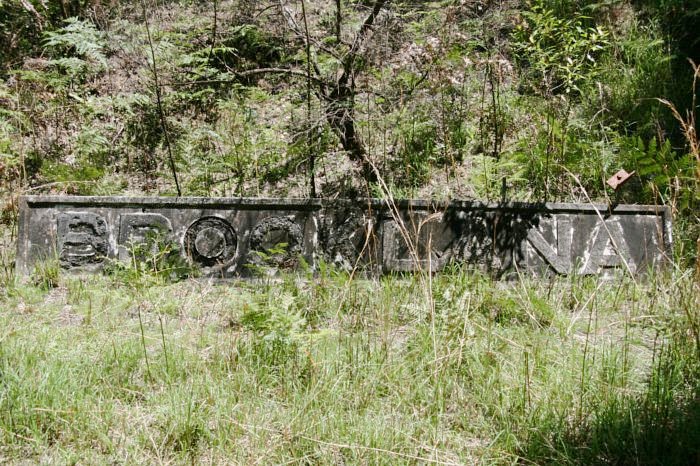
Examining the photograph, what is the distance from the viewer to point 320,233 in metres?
4.69

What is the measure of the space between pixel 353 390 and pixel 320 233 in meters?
2.12

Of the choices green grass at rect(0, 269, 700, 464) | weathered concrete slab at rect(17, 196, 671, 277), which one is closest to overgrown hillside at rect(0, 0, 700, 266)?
weathered concrete slab at rect(17, 196, 671, 277)

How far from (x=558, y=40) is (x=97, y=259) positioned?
17.3 ft

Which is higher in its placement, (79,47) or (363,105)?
(79,47)

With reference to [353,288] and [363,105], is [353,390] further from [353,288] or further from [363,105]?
[363,105]

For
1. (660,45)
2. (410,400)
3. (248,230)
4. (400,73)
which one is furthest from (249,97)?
(410,400)

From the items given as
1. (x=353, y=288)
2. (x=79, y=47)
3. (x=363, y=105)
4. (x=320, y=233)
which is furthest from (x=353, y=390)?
(x=79, y=47)

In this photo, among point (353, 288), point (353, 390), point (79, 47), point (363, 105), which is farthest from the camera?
point (79, 47)

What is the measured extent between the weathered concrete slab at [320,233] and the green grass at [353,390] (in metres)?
1.00

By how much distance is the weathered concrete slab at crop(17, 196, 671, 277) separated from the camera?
462 cm

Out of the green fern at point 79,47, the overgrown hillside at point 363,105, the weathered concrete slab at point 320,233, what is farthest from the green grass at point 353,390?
the green fern at point 79,47

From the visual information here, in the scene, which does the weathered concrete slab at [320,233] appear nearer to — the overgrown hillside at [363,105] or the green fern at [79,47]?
the overgrown hillside at [363,105]

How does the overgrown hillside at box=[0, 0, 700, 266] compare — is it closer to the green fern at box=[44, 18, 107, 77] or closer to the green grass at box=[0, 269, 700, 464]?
the green fern at box=[44, 18, 107, 77]

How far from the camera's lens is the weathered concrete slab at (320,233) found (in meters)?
4.62
